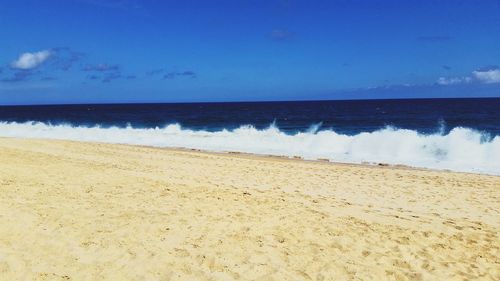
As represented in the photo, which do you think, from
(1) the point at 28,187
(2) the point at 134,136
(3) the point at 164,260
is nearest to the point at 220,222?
(3) the point at 164,260

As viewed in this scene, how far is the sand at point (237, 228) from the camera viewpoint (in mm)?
5727

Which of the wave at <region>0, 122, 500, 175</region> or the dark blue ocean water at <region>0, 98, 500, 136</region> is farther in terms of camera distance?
the dark blue ocean water at <region>0, 98, 500, 136</region>

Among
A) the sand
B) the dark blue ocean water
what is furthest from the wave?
the dark blue ocean water

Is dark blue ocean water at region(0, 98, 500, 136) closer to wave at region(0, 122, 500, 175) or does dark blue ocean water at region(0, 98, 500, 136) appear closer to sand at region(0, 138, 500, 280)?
wave at region(0, 122, 500, 175)

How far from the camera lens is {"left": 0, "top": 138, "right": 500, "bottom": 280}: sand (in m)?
5.73

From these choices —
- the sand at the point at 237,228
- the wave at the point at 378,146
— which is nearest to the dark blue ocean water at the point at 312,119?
the wave at the point at 378,146

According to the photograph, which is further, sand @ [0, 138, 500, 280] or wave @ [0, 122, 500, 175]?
wave @ [0, 122, 500, 175]

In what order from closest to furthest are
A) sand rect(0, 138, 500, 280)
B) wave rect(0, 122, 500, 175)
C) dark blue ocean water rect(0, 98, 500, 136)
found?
sand rect(0, 138, 500, 280) → wave rect(0, 122, 500, 175) → dark blue ocean water rect(0, 98, 500, 136)

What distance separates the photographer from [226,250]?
630 cm

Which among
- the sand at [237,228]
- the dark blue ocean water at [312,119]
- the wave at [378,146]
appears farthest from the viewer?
the dark blue ocean water at [312,119]

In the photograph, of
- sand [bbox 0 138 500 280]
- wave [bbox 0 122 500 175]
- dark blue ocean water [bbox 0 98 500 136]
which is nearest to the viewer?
sand [bbox 0 138 500 280]

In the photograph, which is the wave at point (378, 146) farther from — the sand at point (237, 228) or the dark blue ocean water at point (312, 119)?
the dark blue ocean water at point (312, 119)

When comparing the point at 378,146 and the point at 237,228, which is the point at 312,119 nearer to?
the point at 378,146

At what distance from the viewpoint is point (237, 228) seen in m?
7.30
